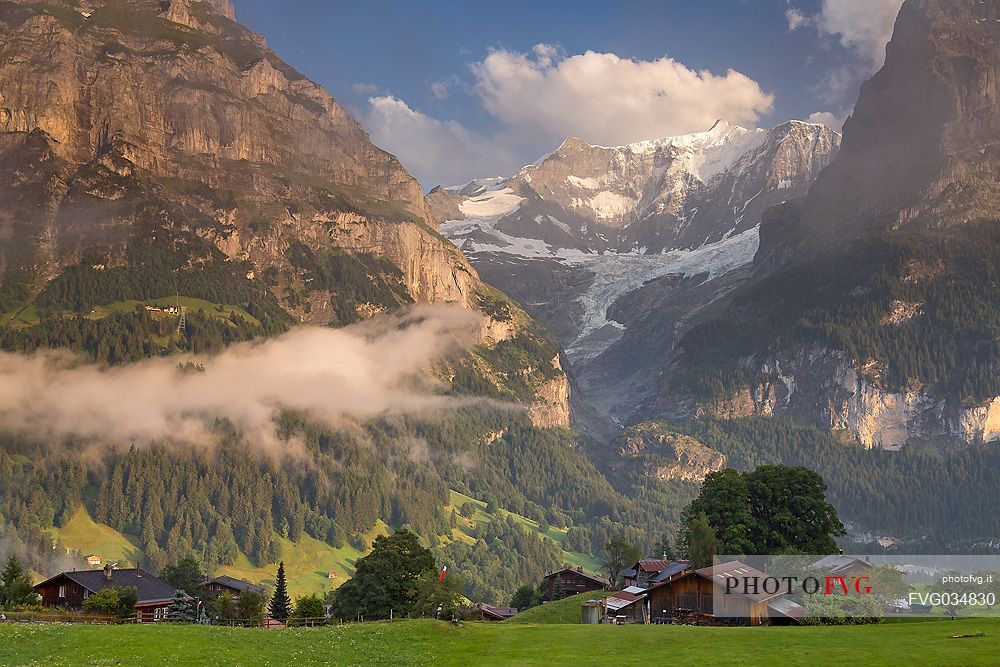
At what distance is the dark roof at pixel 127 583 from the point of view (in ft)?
449

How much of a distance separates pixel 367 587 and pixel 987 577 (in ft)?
270

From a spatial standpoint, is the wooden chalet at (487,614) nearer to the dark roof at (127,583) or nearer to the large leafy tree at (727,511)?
the large leafy tree at (727,511)

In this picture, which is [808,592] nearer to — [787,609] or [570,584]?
[787,609]

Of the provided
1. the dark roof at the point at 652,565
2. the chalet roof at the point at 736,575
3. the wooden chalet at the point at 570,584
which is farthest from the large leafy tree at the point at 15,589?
the wooden chalet at the point at 570,584

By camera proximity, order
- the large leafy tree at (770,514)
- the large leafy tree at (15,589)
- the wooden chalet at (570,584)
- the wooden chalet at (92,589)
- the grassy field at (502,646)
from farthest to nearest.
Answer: the wooden chalet at (570,584), the large leafy tree at (770,514), the wooden chalet at (92,589), the large leafy tree at (15,589), the grassy field at (502,646)

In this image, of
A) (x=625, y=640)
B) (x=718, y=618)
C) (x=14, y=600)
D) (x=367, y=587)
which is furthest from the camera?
(x=367, y=587)

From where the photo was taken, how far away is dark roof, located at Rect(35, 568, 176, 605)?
137 meters

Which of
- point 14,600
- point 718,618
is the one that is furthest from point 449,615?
point 14,600

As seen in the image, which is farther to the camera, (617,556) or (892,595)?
(617,556)

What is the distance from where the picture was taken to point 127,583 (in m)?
140

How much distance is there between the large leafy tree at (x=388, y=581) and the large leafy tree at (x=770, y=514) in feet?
118

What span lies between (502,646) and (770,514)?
81704 millimetres

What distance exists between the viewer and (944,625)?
8250 centimetres

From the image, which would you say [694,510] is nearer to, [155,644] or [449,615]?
[449,615]
